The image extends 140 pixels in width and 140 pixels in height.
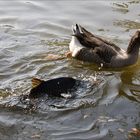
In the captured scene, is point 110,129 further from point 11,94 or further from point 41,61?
point 41,61

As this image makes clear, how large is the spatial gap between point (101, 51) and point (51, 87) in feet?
7.84

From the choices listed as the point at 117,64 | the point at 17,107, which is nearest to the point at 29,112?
the point at 17,107

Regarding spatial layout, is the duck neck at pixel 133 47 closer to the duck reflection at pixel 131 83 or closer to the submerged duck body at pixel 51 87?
the duck reflection at pixel 131 83

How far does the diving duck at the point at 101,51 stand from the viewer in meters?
9.76

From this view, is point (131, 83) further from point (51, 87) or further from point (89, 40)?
point (51, 87)

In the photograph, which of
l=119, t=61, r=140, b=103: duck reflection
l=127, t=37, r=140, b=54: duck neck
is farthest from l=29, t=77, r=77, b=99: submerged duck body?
l=127, t=37, r=140, b=54: duck neck

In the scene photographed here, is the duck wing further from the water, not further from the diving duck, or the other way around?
the water

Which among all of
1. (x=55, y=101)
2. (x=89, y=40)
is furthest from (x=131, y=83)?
(x=55, y=101)

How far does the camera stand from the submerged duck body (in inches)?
300

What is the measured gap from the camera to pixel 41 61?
9664 millimetres

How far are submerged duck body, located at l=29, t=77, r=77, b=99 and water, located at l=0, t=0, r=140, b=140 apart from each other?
0.46 ft

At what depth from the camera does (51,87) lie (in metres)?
7.74

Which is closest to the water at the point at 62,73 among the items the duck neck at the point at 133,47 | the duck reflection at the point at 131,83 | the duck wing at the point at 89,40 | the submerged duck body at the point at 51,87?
the duck reflection at the point at 131,83

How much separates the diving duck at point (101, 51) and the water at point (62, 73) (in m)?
0.18
